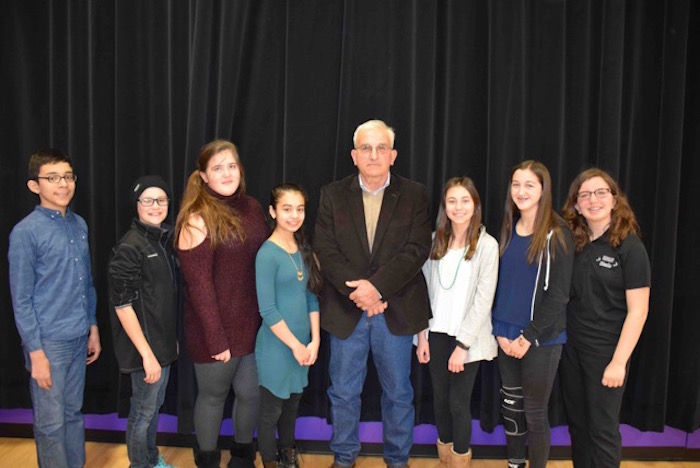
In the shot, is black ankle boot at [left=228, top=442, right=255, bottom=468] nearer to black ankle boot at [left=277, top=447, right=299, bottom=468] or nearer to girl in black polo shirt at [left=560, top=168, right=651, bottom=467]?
black ankle boot at [left=277, top=447, right=299, bottom=468]

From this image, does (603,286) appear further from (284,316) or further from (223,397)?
(223,397)

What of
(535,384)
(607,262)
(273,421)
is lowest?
(273,421)

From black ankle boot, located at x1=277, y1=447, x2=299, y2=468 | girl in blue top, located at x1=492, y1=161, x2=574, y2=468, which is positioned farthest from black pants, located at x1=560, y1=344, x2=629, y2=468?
black ankle boot, located at x1=277, y1=447, x2=299, y2=468

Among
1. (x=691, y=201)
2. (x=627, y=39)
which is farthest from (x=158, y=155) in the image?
(x=691, y=201)

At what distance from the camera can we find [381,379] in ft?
8.22

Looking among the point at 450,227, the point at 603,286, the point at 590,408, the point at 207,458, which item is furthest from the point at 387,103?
the point at 207,458

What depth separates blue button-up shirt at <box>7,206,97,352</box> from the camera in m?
2.17

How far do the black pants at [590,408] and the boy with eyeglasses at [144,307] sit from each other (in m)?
1.88

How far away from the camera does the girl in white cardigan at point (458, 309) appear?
230 cm

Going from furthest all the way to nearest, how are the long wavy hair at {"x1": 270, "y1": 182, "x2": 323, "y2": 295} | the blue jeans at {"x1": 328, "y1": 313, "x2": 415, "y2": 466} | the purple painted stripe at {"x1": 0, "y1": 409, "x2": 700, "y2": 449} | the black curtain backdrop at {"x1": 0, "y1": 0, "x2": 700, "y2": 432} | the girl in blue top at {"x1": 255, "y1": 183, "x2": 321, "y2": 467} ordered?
the purple painted stripe at {"x1": 0, "y1": 409, "x2": 700, "y2": 449}
the black curtain backdrop at {"x1": 0, "y1": 0, "x2": 700, "y2": 432}
the blue jeans at {"x1": 328, "y1": 313, "x2": 415, "y2": 466}
the long wavy hair at {"x1": 270, "y1": 182, "x2": 323, "y2": 295}
the girl in blue top at {"x1": 255, "y1": 183, "x2": 321, "y2": 467}

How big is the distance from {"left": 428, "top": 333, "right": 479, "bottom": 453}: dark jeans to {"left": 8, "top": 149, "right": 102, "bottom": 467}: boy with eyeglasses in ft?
5.55

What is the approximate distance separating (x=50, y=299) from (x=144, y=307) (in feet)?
1.38

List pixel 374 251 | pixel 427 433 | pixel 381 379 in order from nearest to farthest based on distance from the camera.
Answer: pixel 374 251
pixel 381 379
pixel 427 433

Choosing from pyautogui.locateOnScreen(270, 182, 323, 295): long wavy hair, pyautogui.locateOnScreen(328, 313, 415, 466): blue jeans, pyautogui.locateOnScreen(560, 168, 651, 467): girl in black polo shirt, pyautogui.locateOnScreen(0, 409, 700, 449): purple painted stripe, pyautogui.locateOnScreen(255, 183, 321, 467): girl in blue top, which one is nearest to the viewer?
pyautogui.locateOnScreen(560, 168, 651, 467): girl in black polo shirt
